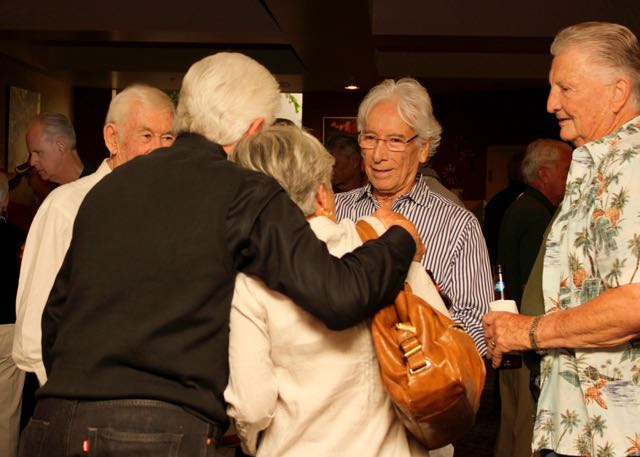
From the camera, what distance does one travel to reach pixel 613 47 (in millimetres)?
2244

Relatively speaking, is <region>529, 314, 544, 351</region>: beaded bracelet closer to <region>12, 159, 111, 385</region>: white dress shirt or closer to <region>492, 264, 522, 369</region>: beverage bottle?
<region>492, 264, 522, 369</region>: beverage bottle

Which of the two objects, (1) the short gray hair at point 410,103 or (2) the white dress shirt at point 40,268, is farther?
(1) the short gray hair at point 410,103

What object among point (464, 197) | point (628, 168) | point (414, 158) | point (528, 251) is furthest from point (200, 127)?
point (464, 197)

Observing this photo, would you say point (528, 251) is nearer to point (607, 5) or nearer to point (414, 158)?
point (414, 158)

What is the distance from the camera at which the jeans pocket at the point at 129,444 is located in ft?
6.24

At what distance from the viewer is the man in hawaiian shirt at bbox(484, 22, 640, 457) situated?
2035 mm

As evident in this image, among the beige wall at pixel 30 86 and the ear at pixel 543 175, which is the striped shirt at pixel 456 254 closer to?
the ear at pixel 543 175

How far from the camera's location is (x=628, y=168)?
203cm

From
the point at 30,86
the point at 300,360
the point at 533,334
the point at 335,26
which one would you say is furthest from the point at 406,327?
the point at 30,86

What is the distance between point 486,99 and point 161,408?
45.0ft

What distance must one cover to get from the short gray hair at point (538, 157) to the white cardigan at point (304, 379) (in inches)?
152

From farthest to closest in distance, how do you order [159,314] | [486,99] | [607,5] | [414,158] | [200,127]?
[486,99], [607,5], [414,158], [200,127], [159,314]

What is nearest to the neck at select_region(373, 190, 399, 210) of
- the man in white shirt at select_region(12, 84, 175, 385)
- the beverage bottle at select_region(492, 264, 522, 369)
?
the beverage bottle at select_region(492, 264, 522, 369)

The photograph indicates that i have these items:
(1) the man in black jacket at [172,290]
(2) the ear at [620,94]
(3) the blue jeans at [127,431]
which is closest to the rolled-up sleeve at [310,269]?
(1) the man in black jacket at [172,290]
